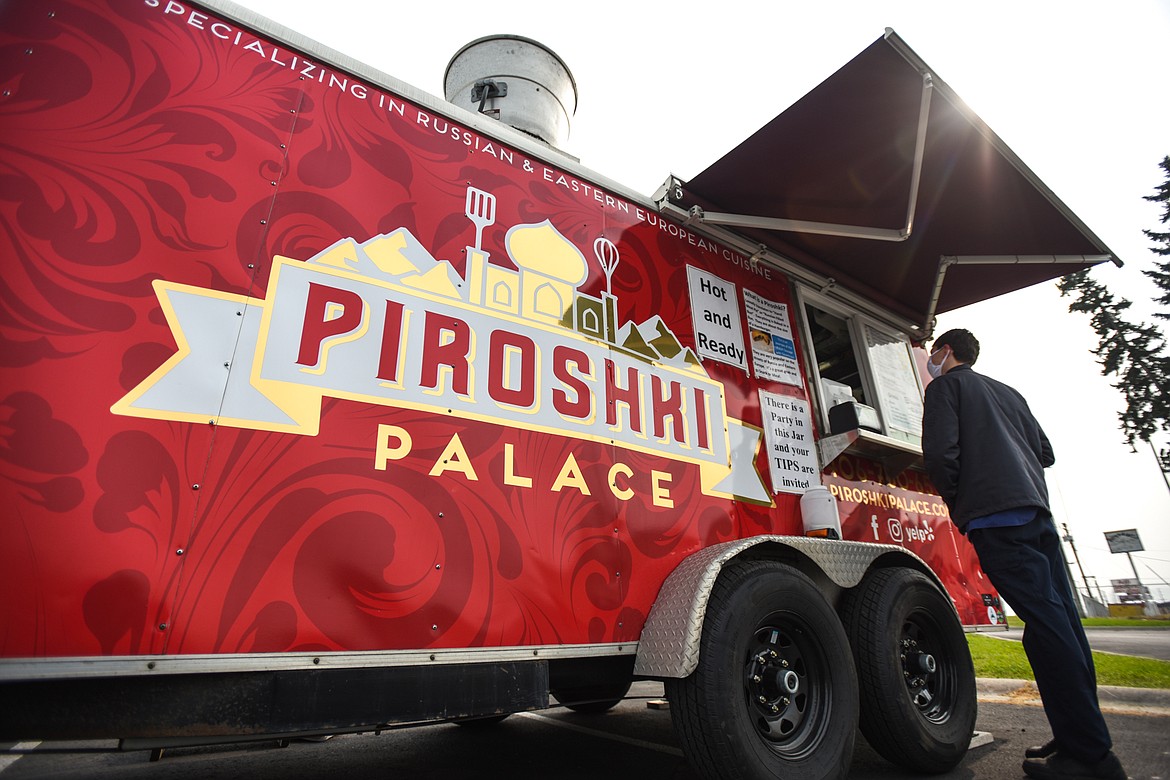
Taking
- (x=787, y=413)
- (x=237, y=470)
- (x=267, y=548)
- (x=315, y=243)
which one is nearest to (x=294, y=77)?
(x=315, y=243)

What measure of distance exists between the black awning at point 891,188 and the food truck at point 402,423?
0.03 meters

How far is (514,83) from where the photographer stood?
4.46 m

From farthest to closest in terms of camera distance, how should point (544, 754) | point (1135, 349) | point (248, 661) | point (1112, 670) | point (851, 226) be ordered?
point (1135, 349), point (1112, 670), point (851, 226), point (544, 754), point (248, 661)

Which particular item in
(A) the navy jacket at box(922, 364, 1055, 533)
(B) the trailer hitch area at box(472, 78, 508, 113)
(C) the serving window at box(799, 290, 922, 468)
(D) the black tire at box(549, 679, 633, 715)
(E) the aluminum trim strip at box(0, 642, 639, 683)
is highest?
(B) the trailer hitch area at box(472, 78, 508, 113)

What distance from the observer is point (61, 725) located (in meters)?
1.34

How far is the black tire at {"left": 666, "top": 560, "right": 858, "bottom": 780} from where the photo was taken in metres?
2.02

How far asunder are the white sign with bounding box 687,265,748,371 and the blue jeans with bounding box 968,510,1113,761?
1509 mm

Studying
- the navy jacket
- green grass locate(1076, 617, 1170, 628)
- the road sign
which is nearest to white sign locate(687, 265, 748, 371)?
the navy jacket

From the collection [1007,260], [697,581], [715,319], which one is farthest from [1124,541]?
[697,581]

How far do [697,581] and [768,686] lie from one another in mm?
547

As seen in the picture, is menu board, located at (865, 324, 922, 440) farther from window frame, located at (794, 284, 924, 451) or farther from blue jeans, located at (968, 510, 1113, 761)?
blue jeans, located at (968, 510, 1113, 761)

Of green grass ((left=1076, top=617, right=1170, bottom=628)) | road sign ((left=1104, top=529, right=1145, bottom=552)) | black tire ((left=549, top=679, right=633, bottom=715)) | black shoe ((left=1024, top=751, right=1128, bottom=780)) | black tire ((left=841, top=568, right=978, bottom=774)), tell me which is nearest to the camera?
black shoe ((left=1024, top=751, right=1128, bottom=780))

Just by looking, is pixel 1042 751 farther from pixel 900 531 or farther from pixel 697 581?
pixel 697 581

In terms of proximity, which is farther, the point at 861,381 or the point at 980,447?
the point at 861,381
